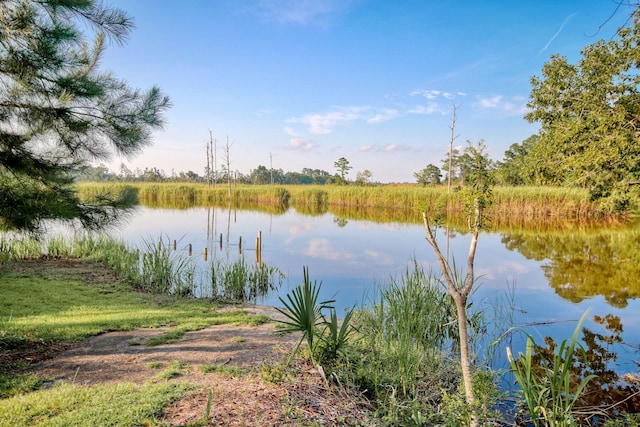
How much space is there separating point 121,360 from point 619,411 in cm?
500

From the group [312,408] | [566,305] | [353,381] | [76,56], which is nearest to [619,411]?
[353,381]

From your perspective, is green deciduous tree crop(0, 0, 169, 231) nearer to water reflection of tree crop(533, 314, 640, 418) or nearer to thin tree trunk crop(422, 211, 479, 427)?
thin tree trunk crop(422, 211, 479, 427)

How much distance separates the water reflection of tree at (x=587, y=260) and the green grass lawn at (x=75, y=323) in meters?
7.79

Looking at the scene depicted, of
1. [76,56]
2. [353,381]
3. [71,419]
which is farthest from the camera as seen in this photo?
[76,56]

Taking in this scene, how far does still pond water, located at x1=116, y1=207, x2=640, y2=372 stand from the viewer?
6949mm

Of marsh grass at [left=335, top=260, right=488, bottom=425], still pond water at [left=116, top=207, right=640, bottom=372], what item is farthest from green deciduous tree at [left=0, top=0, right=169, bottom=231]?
marsh grass at [left=335, top=260, right=488, bottom=425]

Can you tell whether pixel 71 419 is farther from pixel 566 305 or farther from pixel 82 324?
pixel 566 305

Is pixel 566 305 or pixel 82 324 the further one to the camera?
pixel 566 305

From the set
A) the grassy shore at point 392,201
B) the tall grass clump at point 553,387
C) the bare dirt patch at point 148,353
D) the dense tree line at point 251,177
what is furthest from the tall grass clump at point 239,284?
the dense tree line at point 251,177

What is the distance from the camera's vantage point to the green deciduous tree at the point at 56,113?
345 centimetres

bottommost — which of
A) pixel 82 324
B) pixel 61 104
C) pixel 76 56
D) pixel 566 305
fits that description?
pixel 566 305

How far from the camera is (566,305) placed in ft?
24.4

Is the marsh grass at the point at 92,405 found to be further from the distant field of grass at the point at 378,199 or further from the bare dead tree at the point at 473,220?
the distant field of grass at the point at 378,199

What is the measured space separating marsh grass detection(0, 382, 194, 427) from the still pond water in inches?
83.1
